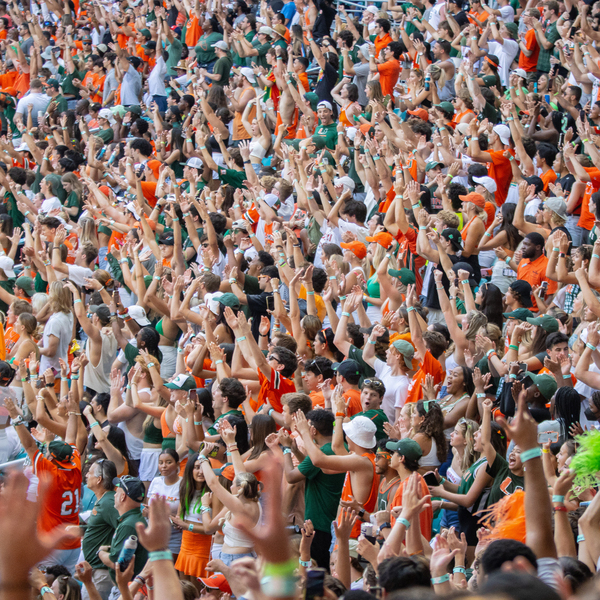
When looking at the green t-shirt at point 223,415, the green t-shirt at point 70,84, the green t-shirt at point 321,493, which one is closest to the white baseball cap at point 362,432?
the green t-shirt at point 321,493

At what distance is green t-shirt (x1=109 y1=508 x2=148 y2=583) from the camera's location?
550 centimetres

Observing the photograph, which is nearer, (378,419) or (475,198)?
(378,419)

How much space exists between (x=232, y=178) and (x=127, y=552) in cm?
625

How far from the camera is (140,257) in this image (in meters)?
9.20

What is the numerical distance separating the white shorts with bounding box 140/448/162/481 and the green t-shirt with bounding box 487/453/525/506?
9.18 feet

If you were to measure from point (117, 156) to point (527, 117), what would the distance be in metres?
5.81

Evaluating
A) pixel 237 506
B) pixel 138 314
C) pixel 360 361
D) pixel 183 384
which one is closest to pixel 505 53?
pixel 138 314

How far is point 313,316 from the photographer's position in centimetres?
728

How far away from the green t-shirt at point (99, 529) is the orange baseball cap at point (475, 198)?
4162mm

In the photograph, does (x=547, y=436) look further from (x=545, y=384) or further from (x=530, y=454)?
(x=530, y=454)

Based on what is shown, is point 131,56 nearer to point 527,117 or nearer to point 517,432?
point 527,117

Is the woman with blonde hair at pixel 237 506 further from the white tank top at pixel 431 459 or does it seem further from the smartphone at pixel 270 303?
the smartphone at pixel 270 303

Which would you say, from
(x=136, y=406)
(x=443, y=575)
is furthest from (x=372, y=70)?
(x=443, y=575)

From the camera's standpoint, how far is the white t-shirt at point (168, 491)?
5.81 metres
